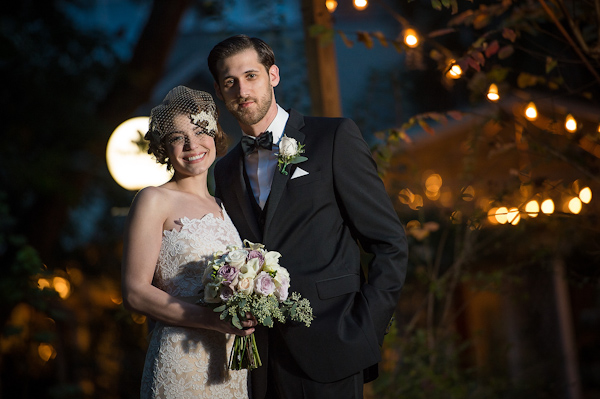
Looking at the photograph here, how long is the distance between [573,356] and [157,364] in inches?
217

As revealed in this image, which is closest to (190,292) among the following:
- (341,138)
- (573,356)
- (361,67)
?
(341,138)

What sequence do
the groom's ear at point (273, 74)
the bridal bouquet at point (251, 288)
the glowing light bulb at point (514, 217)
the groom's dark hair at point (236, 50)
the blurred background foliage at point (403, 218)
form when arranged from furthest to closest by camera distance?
the blurred background foliage at point (403, 218), the glowing light bulb at point (514, 217), the groom's ear at point (273, 74), the groom's dark hair at point (236, 50), the bridal bouquet at point (251, 288)

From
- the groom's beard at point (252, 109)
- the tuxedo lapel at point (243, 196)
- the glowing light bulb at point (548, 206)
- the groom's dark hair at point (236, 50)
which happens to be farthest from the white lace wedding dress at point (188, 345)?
the glowing light bulb at point (548, 206)

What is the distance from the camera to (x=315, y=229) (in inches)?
111

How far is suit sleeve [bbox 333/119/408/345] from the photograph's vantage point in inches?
109

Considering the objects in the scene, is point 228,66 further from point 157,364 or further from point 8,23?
point 8,23

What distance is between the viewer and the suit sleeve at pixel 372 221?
9.12 ft

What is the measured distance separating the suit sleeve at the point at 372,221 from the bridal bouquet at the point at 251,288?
355 mm

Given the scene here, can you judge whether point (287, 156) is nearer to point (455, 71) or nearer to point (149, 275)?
point (149, 275)

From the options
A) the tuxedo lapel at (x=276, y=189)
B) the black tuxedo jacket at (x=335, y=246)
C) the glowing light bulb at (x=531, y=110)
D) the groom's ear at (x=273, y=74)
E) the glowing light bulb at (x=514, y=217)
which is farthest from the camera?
the glowing light bulb at (x=531, y=110)

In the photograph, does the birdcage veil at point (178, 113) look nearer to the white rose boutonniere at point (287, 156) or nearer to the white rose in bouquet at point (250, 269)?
the white rose boutonniere at point (287, 156)

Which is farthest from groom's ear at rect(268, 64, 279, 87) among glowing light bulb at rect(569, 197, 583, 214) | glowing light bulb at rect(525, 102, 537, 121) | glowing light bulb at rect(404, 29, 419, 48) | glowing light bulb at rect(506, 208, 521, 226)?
glowing light bulb at rect(569, 197, 583, 214)

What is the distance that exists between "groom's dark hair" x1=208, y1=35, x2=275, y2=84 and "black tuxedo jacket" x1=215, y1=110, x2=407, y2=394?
403 millimetres

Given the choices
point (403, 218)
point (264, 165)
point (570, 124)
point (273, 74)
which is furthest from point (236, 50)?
point (403, 218)
